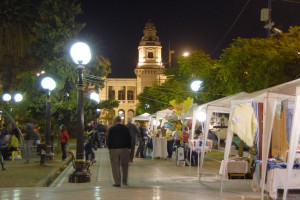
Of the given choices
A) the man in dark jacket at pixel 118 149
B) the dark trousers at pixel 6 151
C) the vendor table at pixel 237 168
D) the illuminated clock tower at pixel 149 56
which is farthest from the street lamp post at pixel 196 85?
the illuminated clock tower at pixel 149 56

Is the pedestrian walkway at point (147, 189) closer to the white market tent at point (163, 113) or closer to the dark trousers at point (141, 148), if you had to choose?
the dark trousers at point (141, 148)

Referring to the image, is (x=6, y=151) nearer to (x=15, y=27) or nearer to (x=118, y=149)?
(x=15, y=27)

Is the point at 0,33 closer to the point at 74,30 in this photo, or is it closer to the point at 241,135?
the point at 74,30

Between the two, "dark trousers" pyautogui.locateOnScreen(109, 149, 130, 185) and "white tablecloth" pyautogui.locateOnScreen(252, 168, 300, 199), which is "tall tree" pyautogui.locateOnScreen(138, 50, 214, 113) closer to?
"dark trousers" pyautogui.locateOnScreen(109, 149, 130, 185)

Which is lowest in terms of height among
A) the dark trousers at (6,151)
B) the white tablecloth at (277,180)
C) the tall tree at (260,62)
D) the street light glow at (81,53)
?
the white tablecloth at (277,180)

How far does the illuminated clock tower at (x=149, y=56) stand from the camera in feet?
368

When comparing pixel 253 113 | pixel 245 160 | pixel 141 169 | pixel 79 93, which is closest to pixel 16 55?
pixel 141 169

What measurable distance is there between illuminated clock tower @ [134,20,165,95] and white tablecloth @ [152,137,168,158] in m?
86.4

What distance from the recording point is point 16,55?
2466 centimetres

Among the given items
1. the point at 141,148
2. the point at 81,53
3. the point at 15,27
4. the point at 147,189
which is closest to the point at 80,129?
the point at 81,53

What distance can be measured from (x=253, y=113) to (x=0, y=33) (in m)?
14.4

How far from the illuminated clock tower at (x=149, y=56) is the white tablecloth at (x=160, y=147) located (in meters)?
86.4

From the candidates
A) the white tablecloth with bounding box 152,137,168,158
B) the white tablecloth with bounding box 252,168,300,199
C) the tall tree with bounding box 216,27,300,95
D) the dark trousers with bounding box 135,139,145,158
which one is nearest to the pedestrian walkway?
the white tablecloth with bounding box 252,168,300,199

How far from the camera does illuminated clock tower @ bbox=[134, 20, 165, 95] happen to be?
11212cm
